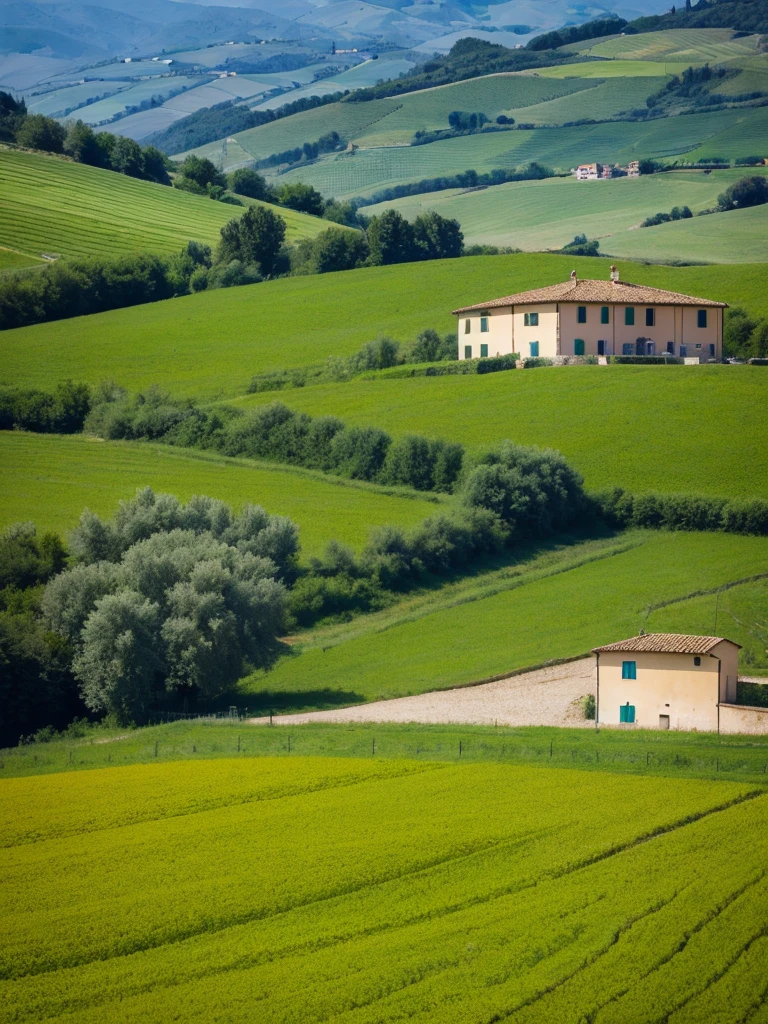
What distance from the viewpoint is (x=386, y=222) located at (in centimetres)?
13438

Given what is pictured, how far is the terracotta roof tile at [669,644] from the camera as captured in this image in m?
47.4

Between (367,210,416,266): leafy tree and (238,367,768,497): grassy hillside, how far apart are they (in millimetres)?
41809

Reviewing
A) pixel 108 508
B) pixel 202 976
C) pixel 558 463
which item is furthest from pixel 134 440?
pixel 202 976

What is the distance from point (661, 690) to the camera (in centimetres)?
4841

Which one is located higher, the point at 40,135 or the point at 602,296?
the point at 40,135

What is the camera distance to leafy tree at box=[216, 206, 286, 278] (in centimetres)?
13488

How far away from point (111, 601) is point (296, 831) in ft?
73.1

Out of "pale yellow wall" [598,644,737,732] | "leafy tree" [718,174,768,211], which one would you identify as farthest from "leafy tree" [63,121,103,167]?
"pale yellow wall" [598,644,737,732]

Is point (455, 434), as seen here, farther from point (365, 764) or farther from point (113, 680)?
point (365, 764)

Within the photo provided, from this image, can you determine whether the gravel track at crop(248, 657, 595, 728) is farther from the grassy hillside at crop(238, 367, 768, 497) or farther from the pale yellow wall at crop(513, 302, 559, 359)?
the pale yellow wall at crop(513, 302, 559, 359)

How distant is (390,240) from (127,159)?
49091mm

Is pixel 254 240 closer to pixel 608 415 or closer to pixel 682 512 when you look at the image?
pixel 608 415

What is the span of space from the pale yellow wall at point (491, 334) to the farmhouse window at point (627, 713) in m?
51.2

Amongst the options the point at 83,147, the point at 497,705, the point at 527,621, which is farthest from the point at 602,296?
the point at 83,147
